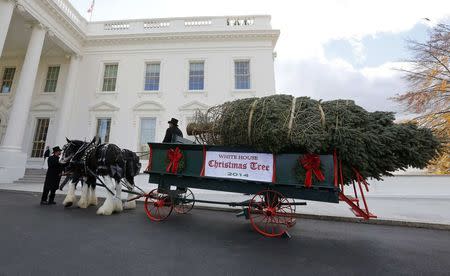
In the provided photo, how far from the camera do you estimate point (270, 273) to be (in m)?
2.70

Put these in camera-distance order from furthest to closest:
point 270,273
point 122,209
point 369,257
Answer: point 122,209, point 369,257, point 270,273

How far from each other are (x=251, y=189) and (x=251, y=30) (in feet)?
43.0

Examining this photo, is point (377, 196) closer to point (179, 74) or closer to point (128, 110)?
point (179, 74)

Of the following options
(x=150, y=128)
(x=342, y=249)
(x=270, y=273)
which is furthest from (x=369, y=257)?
(x=150, y=128)

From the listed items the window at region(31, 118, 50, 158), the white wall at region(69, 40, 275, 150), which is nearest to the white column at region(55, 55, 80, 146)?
the white wall at region(69, 40, 275, 150)

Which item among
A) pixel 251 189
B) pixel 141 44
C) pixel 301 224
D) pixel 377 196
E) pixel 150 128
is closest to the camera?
pixel 251 189

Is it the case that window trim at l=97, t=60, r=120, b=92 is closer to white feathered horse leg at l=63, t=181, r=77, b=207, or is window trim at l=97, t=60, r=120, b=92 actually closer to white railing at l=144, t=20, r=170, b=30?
white railing at l=144, t=20, r=170, b=30

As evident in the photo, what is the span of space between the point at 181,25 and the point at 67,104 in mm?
9322

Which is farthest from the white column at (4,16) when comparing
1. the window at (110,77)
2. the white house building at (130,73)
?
the window at (110,77)

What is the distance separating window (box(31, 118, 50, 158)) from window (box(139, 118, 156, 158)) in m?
6.53

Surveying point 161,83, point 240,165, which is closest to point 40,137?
point 161,83

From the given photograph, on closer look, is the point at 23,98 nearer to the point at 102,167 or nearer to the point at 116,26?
the point at 116,26

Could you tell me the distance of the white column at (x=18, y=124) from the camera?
10820mm

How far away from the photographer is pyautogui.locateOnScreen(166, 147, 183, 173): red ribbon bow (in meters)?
4.64
